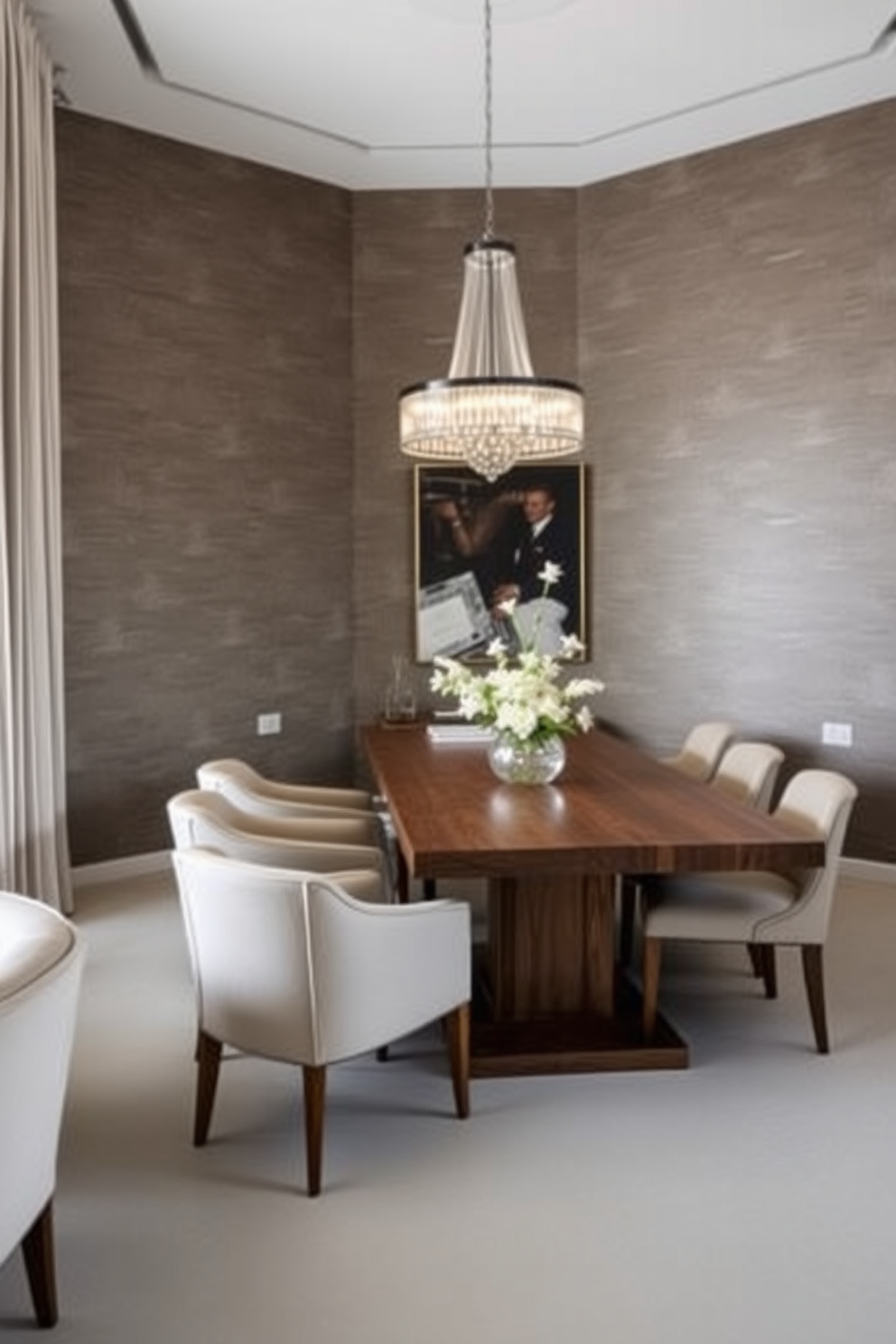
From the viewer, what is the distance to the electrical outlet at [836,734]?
5.37 m

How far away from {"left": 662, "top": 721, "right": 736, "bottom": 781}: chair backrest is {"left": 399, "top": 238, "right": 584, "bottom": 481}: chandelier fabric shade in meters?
1.42

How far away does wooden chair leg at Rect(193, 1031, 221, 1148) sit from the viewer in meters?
2.75

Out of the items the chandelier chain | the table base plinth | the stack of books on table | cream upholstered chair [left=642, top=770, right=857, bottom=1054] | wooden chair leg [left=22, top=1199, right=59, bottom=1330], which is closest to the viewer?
wooden chair leg [left=22, top=1199, right=59, bottom=1330]

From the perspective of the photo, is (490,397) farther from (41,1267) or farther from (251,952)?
(41,1267)

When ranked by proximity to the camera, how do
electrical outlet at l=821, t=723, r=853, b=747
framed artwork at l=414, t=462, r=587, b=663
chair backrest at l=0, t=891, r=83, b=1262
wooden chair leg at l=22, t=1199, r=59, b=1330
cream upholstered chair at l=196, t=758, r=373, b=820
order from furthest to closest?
1. framed artwork at l=414, t=462, r=587, b=663
2. electrical outlet at l=821, t=723, r=853, b=747
3. cream upholstered chair at l=196, t=758, r=373, b=820
4. wooden chair leg at l=22, t=1199, r=59, b=1330
5. chair backrest at l=0, t=891, r=83, b=1262

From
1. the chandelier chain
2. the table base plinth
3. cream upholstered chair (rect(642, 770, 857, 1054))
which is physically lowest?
→ the table base plinth

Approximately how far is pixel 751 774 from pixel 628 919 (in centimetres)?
71

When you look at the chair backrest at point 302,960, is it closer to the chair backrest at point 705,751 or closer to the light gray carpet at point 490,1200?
the light gray carpet at point 490,1200

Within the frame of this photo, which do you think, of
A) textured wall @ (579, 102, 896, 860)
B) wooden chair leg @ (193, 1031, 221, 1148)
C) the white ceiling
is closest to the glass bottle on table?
textured wall @ (579, 102, 896, 860)

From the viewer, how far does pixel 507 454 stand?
13.7 ft

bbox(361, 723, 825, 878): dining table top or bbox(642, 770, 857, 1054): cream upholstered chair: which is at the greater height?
bbox(361, 723, 825, 878): dining table top

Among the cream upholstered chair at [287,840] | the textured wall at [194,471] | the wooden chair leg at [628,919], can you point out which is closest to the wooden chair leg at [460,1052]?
the cream upholstered chair at [287,840]

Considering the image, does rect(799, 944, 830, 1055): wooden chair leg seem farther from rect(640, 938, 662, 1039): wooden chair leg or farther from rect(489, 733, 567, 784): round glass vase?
rect(489, 733, 567, 784): round glass vase

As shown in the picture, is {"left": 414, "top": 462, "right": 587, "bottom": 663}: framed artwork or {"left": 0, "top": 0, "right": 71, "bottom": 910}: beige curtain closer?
{"left": 0, "top": 0, "right": 71, "bottom": 910}: beige curtain
